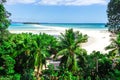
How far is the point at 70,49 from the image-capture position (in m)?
61.8

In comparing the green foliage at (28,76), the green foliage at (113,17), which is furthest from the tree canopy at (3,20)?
the green foliage at (113,17)

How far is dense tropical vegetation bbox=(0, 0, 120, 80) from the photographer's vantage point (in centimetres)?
6134

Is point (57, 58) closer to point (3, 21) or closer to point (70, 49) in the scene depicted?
point (70, 49)

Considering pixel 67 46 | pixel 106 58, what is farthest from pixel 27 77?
pixel 106 58

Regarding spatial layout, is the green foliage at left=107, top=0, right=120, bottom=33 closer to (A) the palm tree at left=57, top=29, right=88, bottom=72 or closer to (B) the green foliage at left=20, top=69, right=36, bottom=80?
(A) the palm tree at left=57, top=29, right=88, bottom=72

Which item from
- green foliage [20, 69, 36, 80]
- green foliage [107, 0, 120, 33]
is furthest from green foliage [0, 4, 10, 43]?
green foliage [107, 0, 120, 33]

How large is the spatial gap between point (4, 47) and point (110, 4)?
989 inches

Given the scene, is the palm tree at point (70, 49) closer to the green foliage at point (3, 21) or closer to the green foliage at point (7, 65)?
the green foliage at point (7, 65)

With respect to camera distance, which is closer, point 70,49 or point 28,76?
point 28,76

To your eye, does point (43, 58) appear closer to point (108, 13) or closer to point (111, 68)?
point (111, 68)

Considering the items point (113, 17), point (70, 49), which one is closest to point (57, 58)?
point (70, 49)

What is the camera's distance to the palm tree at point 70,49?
6128 cm

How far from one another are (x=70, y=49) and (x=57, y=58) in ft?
12.1

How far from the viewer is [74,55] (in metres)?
62.0
